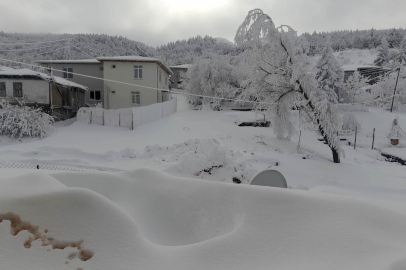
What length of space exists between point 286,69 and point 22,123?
15799 mm

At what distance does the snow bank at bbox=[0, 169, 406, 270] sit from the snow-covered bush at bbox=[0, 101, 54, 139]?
1580 centimetres

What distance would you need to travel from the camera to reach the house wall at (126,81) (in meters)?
28.0

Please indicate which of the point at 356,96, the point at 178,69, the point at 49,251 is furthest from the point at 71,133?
the point at 178,69

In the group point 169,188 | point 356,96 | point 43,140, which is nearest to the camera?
point 169,188

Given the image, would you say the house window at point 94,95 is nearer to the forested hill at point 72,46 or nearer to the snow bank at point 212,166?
the snow bank at point 212,166

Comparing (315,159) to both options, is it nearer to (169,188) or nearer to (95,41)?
(169,188)

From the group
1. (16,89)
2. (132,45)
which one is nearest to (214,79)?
(16,89)

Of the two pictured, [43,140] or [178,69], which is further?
[178,69]

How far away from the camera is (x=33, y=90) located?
22.2 m

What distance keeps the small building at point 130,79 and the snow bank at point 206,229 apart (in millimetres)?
26513

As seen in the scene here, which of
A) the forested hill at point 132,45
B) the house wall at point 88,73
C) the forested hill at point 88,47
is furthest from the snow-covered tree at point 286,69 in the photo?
the forested hill at point 132,45

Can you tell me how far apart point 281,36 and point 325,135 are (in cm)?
598

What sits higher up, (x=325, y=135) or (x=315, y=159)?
(x=325, y=135)

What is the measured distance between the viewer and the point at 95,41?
82.2m
